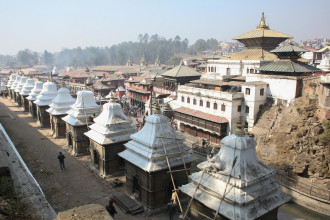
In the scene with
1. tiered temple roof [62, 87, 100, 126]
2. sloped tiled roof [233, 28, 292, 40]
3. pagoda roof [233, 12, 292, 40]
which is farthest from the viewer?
sloped tiled roof [233, 28, 292, 40]

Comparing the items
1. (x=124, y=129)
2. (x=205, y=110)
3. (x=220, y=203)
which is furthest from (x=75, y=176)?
(x=205, y=110)

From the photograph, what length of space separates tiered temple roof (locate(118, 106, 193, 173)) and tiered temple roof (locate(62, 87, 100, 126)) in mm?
7434

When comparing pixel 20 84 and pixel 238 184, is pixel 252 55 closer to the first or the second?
pixel 238 184

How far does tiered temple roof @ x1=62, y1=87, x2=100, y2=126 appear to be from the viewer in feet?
62.5

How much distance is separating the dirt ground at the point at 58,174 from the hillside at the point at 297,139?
1370cm

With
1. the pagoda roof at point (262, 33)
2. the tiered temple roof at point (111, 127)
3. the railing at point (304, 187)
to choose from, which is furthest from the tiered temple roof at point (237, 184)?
the pagoda roof at point (262, 33)

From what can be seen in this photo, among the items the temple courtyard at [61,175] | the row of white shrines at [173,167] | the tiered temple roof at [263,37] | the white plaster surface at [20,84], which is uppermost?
the tiered temple roof at [263,37]

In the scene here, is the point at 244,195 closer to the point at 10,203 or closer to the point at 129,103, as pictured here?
the point at 10,203

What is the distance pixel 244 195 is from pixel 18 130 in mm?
24843

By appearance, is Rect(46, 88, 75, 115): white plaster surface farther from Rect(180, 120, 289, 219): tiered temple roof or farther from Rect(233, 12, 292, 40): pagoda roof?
Rect(233, 12, 292, 40): pagoda roof

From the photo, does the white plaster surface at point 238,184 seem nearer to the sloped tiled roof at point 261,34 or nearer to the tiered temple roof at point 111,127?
the tiered temple roof at point 111,127

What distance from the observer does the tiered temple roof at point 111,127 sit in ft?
50.2

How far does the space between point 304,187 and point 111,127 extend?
13667 millimetres

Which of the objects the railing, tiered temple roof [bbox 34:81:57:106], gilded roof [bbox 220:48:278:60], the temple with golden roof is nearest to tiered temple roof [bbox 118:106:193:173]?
the railing
